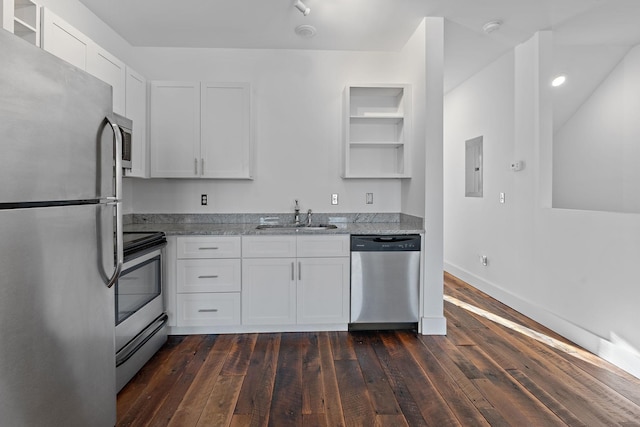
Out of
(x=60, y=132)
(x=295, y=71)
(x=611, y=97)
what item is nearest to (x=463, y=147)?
(x=611, y=97)

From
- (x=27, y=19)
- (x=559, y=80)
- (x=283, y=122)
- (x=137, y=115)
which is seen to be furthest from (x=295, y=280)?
(x=559, y=80)

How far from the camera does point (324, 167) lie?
3586mm

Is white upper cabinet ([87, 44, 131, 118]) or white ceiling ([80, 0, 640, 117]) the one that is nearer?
white upper cabinet ([87, 44, 131, 118])

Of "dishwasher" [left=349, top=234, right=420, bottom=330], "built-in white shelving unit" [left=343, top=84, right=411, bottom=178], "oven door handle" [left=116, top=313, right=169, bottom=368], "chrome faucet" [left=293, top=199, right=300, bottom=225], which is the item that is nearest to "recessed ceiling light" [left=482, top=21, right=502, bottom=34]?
"built-in white shelving unit" [left=343, top=84, right=411, bottom=178]

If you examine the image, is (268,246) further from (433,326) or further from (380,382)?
(433,326)

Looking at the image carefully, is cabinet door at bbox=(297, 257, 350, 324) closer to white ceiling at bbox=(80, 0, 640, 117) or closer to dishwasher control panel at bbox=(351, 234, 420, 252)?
dishwasher control panel at bbox=(351, 234, 420, 252)

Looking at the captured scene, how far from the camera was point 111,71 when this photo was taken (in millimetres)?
2613

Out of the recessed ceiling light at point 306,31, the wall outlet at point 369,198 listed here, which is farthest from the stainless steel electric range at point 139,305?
the recessed ceiling light at point 306,31

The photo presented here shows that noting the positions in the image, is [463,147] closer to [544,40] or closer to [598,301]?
[544,40]

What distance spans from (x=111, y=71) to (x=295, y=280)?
212cm

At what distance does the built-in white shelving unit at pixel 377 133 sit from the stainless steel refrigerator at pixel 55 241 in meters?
2.22

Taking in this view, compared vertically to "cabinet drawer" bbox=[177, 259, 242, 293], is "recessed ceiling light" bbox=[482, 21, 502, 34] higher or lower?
higher

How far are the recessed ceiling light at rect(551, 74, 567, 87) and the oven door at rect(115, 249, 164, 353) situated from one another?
14.2 feet

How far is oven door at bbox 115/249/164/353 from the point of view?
2.11 m
